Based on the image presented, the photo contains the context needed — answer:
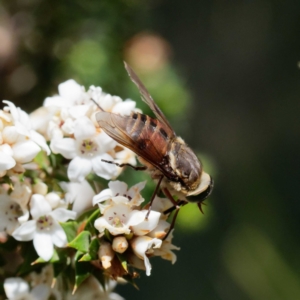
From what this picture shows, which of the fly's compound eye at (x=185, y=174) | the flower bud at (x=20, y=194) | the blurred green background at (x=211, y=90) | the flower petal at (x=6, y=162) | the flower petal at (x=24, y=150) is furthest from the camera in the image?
the blurred green background at (x=211, y=90)

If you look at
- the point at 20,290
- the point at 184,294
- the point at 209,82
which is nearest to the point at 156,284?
the point at 184,294

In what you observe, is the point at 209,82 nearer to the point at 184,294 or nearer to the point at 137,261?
the point at 184,294

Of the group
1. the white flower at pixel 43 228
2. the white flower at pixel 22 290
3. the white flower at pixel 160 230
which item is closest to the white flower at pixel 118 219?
the white flower at pixel 160 230

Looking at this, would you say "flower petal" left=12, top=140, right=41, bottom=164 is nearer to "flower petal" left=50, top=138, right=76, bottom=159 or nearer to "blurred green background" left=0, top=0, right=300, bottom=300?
"flower petal" left=50, top=138, right=76, bottom=159

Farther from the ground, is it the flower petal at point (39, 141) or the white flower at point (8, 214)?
the flower petal at point (39, 141)

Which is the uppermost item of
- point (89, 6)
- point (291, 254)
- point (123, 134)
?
point (123, 134)

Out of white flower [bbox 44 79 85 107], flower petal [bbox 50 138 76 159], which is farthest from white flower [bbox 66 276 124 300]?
white flower [bbox 44 79 85 107]

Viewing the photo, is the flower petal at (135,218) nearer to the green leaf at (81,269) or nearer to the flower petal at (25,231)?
the green leaf at (81,269)

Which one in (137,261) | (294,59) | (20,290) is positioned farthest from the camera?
(294,59)
